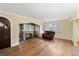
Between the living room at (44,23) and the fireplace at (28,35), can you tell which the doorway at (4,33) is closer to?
the living room at (44,23)

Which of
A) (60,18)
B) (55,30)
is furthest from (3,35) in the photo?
(60,18)

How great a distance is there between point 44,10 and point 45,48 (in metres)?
0.84

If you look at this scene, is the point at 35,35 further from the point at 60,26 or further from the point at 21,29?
the point at 60,26

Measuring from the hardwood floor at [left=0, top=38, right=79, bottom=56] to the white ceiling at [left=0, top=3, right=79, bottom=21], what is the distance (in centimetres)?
55

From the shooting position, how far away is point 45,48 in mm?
2137

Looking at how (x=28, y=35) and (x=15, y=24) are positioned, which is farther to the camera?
(x=28, y=35)

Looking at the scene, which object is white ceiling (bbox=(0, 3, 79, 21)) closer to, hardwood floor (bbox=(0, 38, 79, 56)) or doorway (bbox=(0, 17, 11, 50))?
doorway (bbox=(0, 17, 11, 50))

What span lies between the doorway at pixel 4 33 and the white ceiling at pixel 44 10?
0.86 feet

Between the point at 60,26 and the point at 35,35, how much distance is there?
618 mm

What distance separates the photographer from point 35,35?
2291 mm

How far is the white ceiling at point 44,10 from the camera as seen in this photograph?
2.00 metres

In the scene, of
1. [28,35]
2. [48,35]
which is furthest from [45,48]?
[28,35]

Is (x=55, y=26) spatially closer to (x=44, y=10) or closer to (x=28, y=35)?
(x=44, y=10)

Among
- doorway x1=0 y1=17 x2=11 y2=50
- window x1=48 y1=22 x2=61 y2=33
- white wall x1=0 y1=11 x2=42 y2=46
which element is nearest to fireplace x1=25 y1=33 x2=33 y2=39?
white wall x1=0 y1=11 x2=42 y2=46
